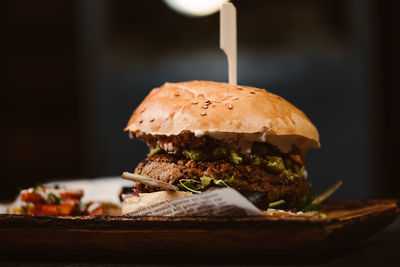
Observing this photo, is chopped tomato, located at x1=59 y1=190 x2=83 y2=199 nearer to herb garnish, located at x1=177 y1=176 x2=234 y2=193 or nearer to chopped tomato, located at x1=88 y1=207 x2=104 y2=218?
chopped tomato, located at x1=88 y1=207 x2=104 y2=218

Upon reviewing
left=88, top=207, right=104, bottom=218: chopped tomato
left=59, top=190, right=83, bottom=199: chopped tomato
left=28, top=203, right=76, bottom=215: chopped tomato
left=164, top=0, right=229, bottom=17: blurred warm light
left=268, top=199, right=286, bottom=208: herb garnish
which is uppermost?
left=164, top=0, right=229, bottom=17: blurred warm light

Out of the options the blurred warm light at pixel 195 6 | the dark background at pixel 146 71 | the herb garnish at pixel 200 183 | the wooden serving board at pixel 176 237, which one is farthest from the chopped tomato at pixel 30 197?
the blurred warm light at pixel 195 6

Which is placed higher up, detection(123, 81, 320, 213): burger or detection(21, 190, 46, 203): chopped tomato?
detection(123, 81, 320, 213): burger

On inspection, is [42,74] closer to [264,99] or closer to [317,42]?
[317,42]

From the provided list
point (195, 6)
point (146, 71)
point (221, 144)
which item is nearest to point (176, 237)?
point (221, 144)

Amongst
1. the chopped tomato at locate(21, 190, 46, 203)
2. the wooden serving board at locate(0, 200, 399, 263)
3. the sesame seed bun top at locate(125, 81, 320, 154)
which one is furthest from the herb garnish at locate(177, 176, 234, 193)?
the chopped tomato at locate(21, 190, 46, 203)

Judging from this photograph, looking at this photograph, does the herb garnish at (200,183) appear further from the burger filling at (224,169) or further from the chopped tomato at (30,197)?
the chopped tomato at (30,197)
